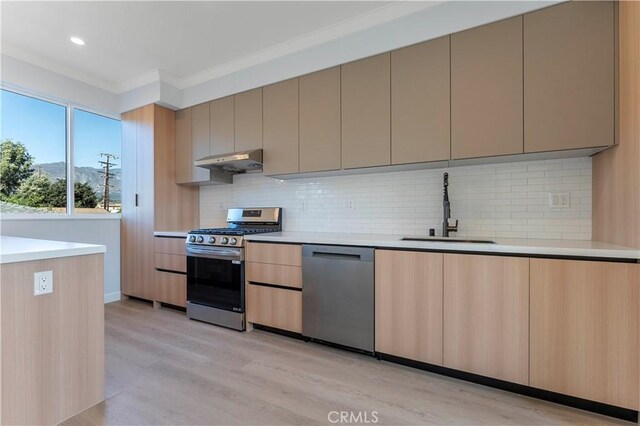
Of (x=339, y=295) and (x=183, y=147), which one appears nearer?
(x=339, y=295)

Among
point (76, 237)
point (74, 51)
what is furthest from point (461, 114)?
point (76, 237)

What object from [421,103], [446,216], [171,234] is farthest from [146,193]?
[446,216]

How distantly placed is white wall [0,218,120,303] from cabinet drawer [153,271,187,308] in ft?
2.42

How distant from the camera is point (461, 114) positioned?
2139mm

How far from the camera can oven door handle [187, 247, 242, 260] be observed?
9.12ft

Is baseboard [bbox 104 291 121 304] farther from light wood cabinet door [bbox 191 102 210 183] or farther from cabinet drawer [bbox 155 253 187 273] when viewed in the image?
light wood cabinet door [bbox 191 102 210 183]

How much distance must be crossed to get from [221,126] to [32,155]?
205 centimetres

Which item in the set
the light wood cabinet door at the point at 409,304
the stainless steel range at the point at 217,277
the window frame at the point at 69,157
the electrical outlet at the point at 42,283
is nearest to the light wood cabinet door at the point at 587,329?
the light wood cabinet door at the point at 409,304

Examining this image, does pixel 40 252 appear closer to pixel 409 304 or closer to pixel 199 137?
pixel 409 304

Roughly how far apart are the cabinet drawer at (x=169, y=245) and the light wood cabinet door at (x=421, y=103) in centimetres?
247

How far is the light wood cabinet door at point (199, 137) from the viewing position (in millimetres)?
3506

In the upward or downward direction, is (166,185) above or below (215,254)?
above

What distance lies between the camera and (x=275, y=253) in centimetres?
262

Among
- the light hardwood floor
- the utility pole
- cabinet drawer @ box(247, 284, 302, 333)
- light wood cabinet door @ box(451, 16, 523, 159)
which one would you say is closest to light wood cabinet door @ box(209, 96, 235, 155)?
the utility pole
